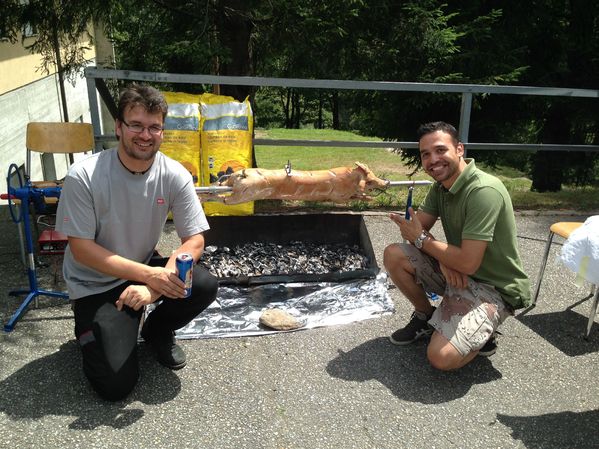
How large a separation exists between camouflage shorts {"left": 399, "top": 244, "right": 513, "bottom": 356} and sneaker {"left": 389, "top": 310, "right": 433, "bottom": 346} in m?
0.28

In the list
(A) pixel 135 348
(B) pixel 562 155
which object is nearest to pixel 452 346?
(A) pixel 135 348

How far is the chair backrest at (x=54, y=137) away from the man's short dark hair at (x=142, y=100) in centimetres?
262

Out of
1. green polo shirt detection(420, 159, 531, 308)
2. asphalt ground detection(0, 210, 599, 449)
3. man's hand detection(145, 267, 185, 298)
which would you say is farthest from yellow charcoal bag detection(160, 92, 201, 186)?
green polo shirt detection(420, 159, 531, 308)

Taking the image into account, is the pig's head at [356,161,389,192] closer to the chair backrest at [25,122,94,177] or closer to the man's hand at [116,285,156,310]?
the man's hand at [116,285,156,310]

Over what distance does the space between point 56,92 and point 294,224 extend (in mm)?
10822

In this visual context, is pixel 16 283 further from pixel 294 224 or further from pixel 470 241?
pixel 470 241

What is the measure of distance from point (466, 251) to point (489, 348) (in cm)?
78

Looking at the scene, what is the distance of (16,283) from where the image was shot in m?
4.07

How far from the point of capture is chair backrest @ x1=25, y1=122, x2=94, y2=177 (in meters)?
5.12

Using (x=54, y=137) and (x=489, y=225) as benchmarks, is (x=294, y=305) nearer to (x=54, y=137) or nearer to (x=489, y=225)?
(x=489, y=225)

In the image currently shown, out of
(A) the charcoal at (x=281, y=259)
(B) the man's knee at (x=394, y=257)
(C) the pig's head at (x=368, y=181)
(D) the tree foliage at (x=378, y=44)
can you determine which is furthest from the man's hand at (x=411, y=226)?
(D) the tree foliage at (x=378, y=44)

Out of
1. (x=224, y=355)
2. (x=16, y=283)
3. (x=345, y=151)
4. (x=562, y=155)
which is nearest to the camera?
(x=224, y=355)

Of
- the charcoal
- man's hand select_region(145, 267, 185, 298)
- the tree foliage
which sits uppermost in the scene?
the tree foliage

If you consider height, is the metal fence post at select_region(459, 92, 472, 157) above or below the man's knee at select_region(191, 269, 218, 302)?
above
